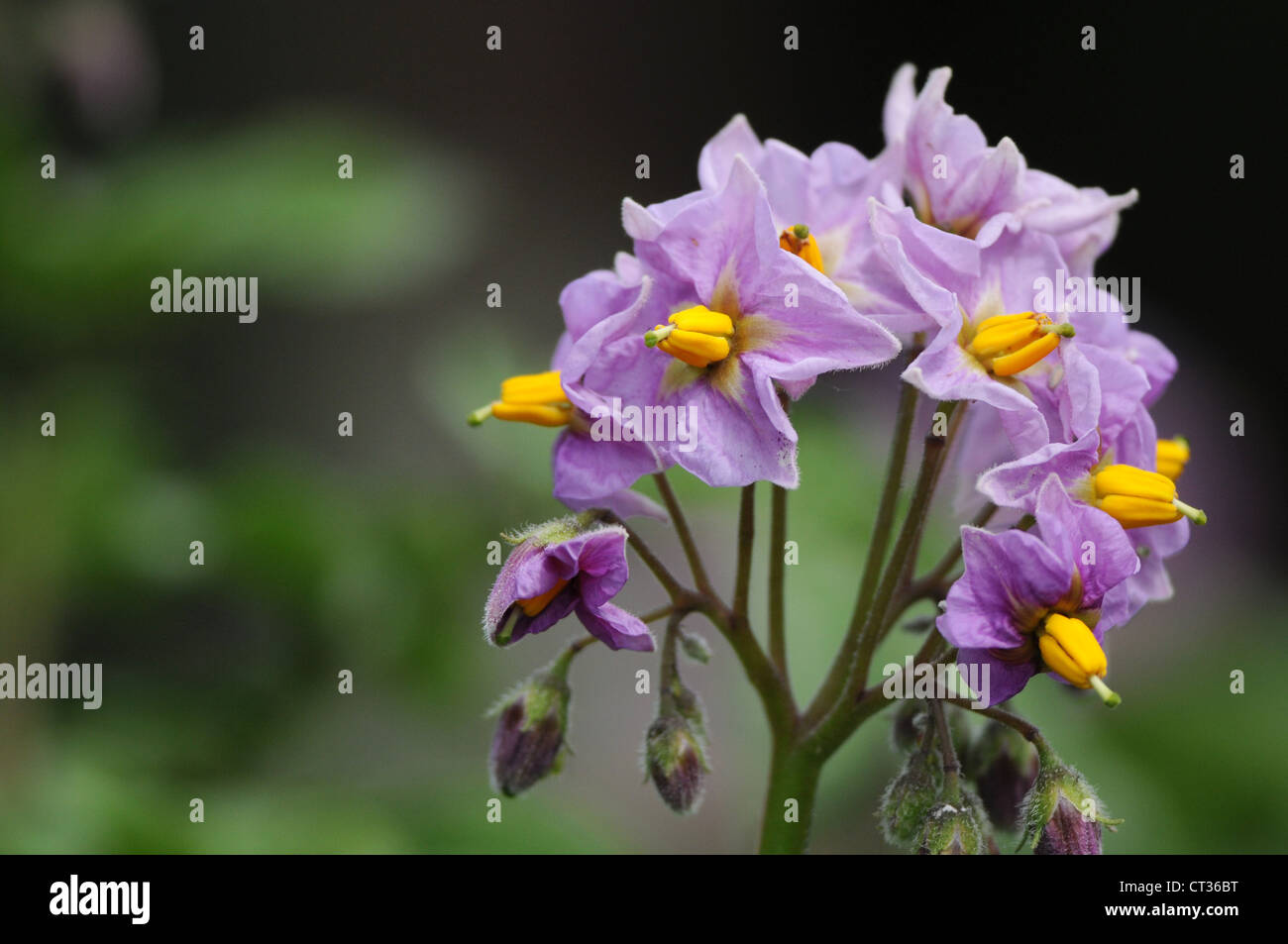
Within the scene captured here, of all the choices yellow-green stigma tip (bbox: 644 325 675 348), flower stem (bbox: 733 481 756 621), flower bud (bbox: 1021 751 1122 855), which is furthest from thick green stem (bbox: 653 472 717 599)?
flower bud (bbox: 1021 751 1122 855)

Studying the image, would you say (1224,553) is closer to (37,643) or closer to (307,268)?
(307,268)

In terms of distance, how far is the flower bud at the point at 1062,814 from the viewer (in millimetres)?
1629

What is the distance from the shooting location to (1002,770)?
6.47 feet

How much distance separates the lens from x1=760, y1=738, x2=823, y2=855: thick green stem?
1849 millimetres

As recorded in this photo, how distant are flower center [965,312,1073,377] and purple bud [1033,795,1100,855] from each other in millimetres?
556

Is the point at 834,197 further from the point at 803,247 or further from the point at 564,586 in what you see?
the point at 564,586

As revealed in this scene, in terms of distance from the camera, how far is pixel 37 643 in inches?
135

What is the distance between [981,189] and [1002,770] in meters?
0.86

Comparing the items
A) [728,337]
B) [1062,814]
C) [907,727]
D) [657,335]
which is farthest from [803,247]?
[1062,814]

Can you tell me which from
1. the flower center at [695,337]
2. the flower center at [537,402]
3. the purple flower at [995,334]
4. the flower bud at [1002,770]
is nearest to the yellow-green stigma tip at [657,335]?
the flower center at [695,337]

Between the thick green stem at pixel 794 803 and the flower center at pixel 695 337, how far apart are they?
590 mm
